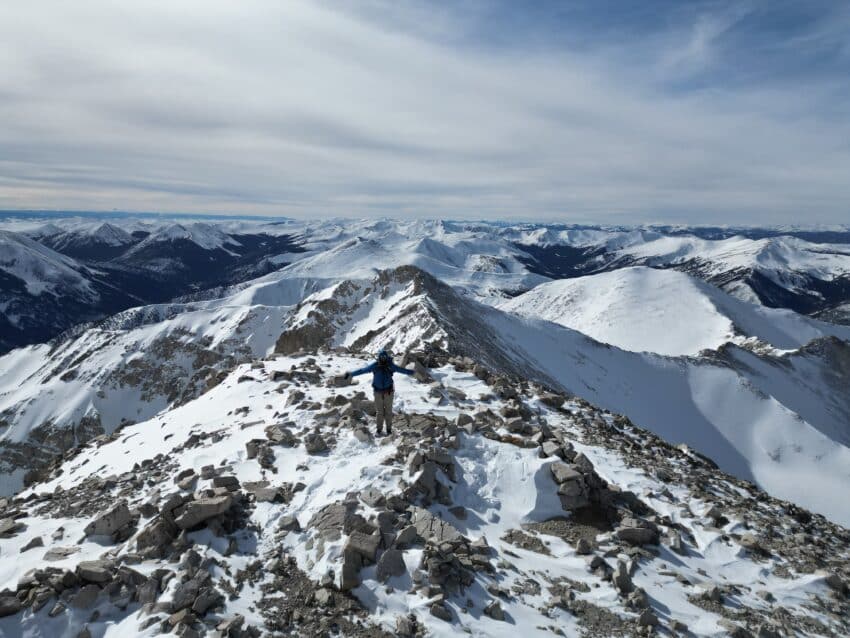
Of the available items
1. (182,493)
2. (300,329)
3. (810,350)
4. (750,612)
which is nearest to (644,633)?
(750,612)

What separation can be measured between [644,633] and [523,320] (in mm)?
78453

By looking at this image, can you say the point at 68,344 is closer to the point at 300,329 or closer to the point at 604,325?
the point at 300,329

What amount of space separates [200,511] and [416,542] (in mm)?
4598

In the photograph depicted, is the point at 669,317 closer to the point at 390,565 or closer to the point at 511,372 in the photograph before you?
the point at 511,372

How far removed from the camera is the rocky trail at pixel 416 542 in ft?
25.1

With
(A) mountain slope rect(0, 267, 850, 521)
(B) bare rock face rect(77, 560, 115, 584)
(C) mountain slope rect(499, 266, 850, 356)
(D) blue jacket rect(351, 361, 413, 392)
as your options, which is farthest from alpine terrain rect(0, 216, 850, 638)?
(C) mountain slope rect(499, 266, 850, 356)

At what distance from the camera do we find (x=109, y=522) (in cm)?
1012

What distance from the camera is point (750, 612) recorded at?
332 inches

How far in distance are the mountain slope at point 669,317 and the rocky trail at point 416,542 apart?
128264 millimetres

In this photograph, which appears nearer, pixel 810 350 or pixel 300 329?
pixel 300 329

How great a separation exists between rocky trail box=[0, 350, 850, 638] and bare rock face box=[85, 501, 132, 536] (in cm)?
4

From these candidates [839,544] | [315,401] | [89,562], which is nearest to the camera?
[89,562]

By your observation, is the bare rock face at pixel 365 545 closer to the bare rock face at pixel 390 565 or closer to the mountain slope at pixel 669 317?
the bare rock face at pixel 390 565

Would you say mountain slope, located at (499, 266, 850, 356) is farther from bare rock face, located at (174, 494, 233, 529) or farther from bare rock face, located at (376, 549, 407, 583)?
bare rock face, located at (174, 494, 233, 529)
